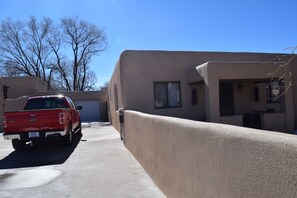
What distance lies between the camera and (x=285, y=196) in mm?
1958

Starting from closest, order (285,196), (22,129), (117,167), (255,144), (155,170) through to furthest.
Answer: (285,196), (255,144), (155,170), (117,167), (22,129)

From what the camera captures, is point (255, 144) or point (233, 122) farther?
point (233, 122)

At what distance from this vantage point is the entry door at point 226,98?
49.0 ft

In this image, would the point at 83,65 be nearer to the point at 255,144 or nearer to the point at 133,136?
the point at 133,136

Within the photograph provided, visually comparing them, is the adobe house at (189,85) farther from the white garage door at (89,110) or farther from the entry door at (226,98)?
the white garage door at (89,110)

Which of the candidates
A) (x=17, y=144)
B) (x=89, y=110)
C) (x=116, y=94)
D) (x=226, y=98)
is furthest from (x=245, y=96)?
(x=89, y=110)

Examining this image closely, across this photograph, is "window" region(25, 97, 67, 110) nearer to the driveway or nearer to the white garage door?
the driveway

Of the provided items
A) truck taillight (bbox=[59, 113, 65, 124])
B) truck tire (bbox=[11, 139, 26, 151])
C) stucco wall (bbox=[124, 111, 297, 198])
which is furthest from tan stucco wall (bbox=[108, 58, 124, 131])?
stucco wall (bbox=[124, 111, 297, 198])

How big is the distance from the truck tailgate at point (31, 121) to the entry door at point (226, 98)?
8476mm

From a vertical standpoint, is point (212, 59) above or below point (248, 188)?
above

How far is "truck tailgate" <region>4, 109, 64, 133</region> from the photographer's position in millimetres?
10102

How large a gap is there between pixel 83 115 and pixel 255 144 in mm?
30478

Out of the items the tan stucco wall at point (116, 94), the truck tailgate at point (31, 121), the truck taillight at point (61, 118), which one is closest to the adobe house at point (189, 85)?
the tan stucco wall at point (116, 94)

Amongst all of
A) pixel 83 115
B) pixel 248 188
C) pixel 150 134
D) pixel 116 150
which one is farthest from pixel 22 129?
pixel 83 115
